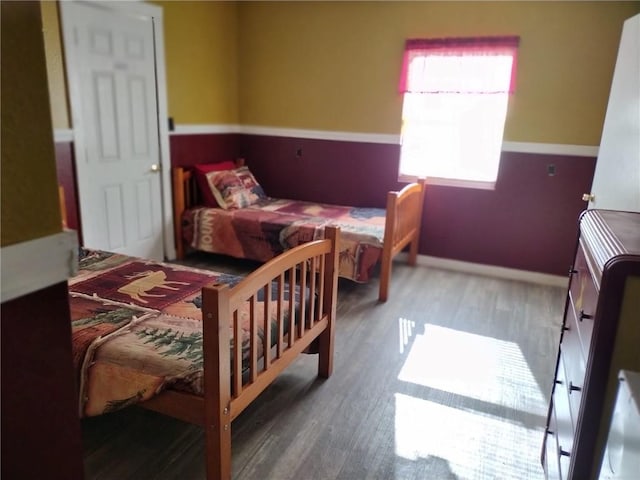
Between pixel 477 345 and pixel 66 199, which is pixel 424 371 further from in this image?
pixel 66 199

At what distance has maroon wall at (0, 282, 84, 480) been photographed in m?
0.83

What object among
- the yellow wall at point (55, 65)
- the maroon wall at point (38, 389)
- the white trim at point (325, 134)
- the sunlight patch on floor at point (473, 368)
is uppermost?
the yellow wall at point (55, 65)

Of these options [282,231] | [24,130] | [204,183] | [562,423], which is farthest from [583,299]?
[204,183]

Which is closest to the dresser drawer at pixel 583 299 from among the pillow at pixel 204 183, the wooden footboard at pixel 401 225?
the wooden footboard at pixel 401 225

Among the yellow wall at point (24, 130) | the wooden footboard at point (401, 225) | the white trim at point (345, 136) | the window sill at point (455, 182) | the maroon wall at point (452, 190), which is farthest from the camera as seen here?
the window sill at point (455, 182)

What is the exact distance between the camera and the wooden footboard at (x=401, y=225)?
11.0 ft

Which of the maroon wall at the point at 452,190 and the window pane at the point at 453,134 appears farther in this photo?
the window pane at the point at 453,134

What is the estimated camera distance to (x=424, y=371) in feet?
8.34

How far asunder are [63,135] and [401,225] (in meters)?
2.50

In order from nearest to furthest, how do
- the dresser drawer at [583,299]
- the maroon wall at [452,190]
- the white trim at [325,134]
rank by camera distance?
1. the dresser drawer at [583,299]
2. the maroon wall at [452,190]
3. the white trim at [325,134]

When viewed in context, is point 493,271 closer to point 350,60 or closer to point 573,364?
point 350,60

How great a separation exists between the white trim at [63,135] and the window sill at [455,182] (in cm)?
268

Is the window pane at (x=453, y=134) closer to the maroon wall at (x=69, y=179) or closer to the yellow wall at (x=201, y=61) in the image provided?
the yellow wall at (x=201, y=61)

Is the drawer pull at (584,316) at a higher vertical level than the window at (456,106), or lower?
lower
